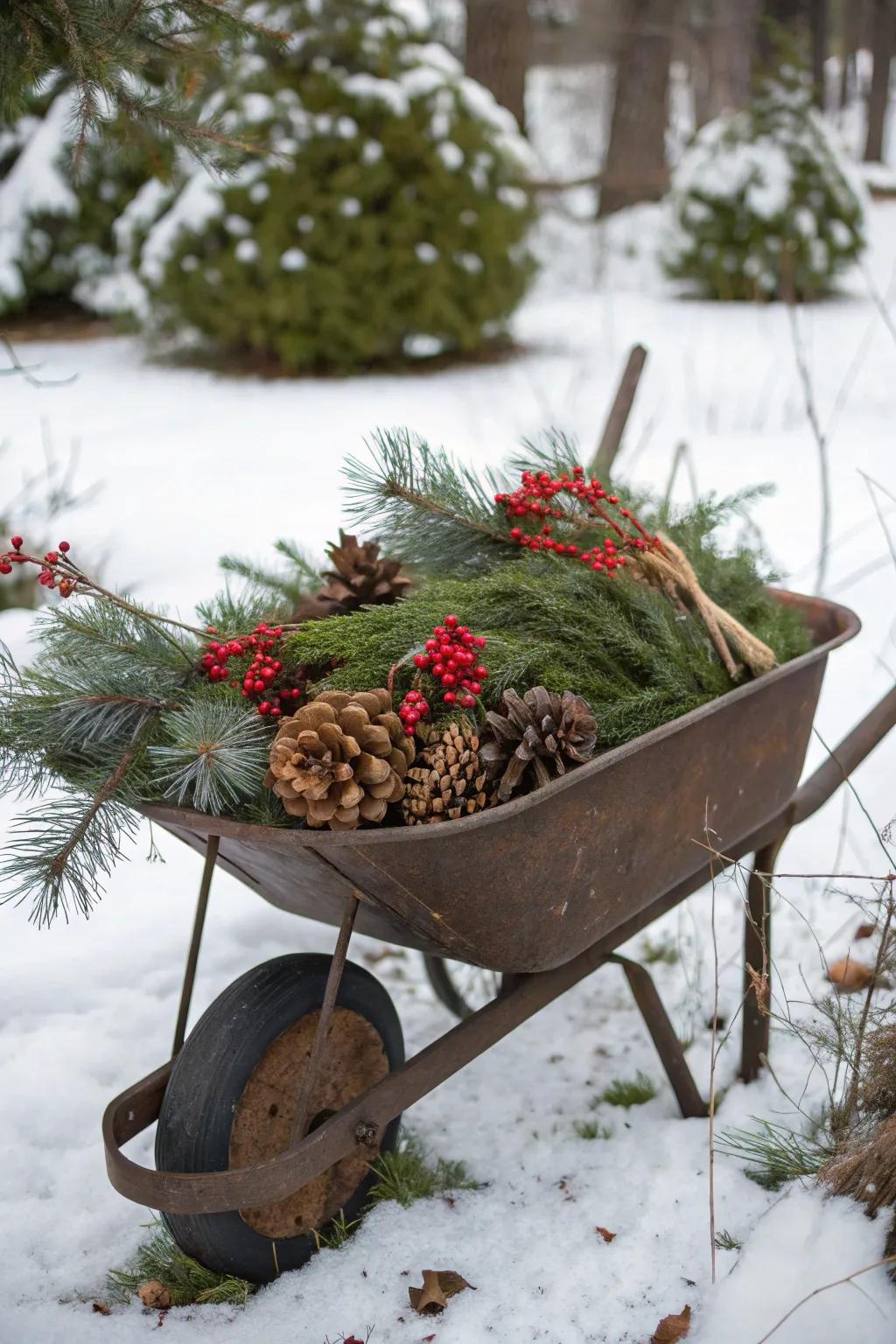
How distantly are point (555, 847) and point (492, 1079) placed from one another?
924 mm

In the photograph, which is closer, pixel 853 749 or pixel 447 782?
pixel 447 782

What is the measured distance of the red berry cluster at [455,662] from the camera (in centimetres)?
137

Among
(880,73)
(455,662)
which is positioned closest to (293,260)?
(455,662)

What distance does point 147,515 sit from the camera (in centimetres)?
463

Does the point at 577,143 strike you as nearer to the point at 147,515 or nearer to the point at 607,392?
the point at 607,392

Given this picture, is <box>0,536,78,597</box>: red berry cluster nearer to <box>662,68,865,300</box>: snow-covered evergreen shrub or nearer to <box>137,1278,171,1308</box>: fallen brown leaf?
<box>137,1278,171,1308</box>: fallen brown leaf

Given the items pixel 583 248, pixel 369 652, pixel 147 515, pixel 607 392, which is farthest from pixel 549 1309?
pixel 583 248

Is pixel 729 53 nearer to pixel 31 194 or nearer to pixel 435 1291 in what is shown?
pixel 31 194

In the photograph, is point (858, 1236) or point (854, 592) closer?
Answer: point (858, 1236)

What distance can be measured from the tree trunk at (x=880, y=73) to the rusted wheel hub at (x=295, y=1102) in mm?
15022

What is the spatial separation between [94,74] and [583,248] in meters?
9.14

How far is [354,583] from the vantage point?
5.73 feet

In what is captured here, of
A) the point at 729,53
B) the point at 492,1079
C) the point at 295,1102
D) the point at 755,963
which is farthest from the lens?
the point at 729,53

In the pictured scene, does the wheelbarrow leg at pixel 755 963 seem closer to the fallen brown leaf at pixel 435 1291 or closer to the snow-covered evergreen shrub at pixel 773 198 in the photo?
the fallen brown leaf at pixel 435 1291
